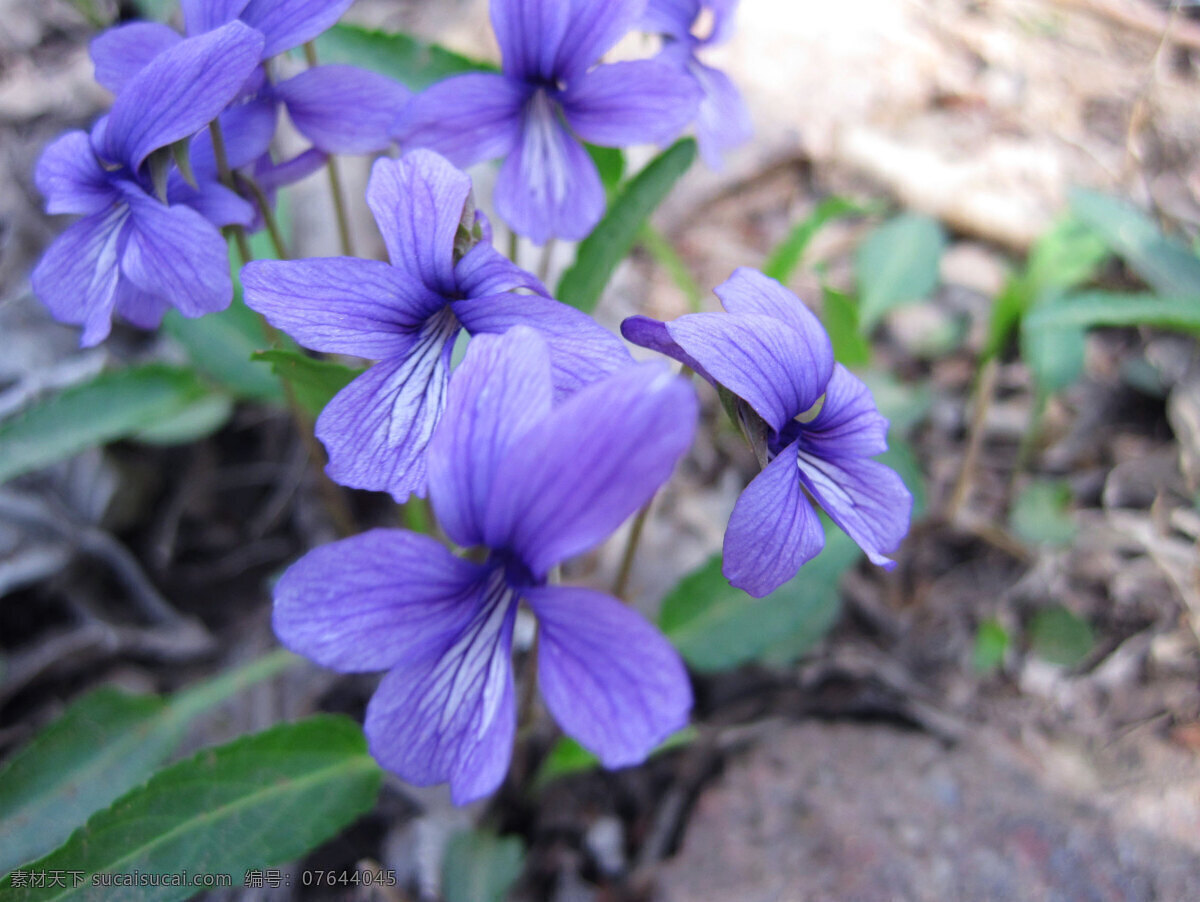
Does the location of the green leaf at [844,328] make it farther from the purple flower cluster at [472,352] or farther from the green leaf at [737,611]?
the purple flower cluster at [472,352]

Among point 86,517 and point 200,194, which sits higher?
point 200,194

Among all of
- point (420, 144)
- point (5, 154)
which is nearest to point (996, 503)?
point (420, 144)

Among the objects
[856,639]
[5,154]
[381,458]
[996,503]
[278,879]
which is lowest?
[278,879]

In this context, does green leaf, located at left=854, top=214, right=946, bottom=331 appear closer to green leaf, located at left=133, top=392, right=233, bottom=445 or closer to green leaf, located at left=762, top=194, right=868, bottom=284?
green leaf, located at left=762, top=194, right=868, bottom=284

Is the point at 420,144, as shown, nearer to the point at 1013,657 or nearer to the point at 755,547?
the point at 755,547

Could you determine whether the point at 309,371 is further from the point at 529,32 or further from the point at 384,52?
the point at 384,52

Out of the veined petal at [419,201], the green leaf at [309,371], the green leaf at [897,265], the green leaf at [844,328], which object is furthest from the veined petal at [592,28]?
the green leaf at [897,265]
